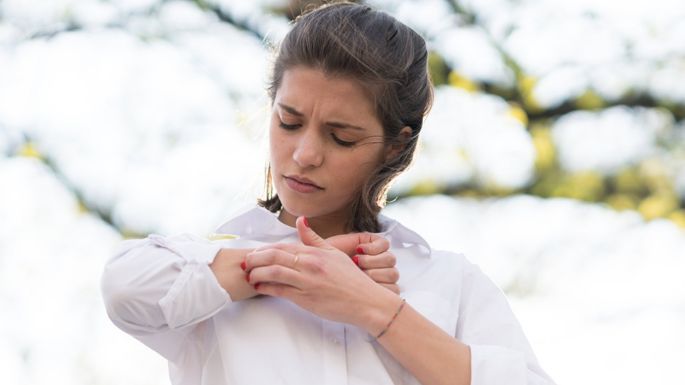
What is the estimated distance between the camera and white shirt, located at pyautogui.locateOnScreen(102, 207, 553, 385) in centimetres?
188

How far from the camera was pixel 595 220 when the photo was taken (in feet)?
21.1

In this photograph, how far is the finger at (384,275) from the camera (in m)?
2.00

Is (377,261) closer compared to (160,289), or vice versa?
(160,289)

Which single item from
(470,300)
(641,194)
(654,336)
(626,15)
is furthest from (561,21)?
(470,300)

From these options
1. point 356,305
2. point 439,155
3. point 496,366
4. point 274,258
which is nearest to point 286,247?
point 274,258

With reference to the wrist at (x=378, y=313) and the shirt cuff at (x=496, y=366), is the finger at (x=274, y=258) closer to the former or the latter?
the wrist at (x=378, y=313)

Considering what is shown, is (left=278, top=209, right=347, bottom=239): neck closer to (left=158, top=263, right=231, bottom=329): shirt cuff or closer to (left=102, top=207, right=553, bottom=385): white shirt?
(left=102, top=207, right=553, bottom=385): white shirt

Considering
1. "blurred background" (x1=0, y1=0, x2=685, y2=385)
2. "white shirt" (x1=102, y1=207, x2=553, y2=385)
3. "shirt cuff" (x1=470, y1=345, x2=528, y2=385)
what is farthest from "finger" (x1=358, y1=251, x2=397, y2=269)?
"blurred background" (x1=0, y1=0, x2=685, y2=385)

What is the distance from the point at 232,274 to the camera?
1915mm

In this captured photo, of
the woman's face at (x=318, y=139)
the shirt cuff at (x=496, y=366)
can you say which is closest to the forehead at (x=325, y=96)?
the woman's face at (x=318, y=139)

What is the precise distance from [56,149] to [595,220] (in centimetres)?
311

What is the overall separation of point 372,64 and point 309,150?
24 centimetres

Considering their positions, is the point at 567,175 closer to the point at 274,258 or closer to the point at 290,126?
the point at 290,126

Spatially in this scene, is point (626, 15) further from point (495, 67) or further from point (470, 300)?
point (470, 300)
